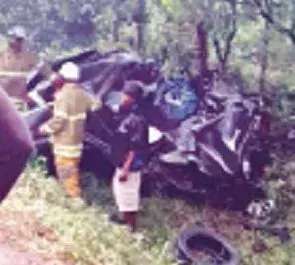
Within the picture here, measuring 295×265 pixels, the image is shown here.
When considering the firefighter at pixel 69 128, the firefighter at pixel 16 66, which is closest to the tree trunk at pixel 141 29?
the firefighter at pixel 16 66

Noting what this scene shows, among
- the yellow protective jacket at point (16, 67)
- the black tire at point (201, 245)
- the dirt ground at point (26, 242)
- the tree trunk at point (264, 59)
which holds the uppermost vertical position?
the yellow protective jacket at point (16, 67)

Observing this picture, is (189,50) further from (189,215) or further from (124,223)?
(124,223)

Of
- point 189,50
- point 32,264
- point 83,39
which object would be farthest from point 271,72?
point 32,264

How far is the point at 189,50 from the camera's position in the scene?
40.6 feet

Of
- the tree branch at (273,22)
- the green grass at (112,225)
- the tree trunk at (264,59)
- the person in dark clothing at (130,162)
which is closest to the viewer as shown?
the green grass at (112,225)

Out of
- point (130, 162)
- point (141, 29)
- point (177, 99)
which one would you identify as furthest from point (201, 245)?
point (141, 29)

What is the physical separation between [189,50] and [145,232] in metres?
5.59

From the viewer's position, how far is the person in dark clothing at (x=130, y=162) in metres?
6.88

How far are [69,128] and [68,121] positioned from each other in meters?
0.07

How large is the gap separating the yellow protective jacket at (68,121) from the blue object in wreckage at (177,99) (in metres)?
1.96

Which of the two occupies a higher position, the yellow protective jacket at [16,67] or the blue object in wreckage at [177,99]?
the yellow protective jacket at [16,67]

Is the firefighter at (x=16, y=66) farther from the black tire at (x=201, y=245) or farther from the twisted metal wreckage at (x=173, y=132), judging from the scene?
the black tire at (x=201, y=245)

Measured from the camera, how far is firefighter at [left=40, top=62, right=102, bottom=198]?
287 inches

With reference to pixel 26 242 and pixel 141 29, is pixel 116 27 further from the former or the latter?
pixel 26 242
